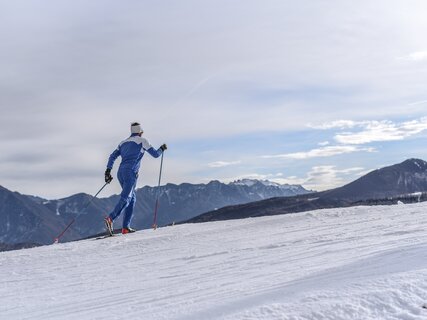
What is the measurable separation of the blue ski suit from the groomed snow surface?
11.2 ft

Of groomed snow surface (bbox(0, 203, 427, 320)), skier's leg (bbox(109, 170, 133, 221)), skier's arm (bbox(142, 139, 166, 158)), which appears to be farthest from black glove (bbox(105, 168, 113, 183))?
groomed snow surface (bbox(0, 203, 427, 320))

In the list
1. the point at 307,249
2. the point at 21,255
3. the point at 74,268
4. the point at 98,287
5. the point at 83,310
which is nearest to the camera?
the point at 83,310

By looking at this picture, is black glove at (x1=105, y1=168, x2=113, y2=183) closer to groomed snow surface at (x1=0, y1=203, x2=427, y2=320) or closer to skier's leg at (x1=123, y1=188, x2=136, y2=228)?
skier's leg at (x1=123, y1=188, x2=136, y2=228)

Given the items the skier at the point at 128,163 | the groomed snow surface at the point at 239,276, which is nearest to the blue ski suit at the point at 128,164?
the skier at the point at 128,163

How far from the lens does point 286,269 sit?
6348 millimetres

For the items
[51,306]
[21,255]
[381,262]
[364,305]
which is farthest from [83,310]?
[21,255]

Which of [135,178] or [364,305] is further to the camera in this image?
[135,178]

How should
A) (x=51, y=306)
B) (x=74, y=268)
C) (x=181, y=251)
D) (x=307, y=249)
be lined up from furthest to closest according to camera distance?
(x=181, y=251), (x=74, y=268), (x=307, y=249), (x=51, y=306)

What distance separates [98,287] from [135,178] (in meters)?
8.15

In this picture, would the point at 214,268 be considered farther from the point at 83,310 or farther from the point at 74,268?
the point at 74,268

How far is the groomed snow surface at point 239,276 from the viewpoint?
4660mm

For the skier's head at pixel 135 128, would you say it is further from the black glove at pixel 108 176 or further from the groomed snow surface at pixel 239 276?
the groomed snow surface at pixel 239 276

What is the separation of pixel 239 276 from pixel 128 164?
896 centimetres

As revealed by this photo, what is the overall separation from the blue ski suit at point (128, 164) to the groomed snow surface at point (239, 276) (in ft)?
11.2
